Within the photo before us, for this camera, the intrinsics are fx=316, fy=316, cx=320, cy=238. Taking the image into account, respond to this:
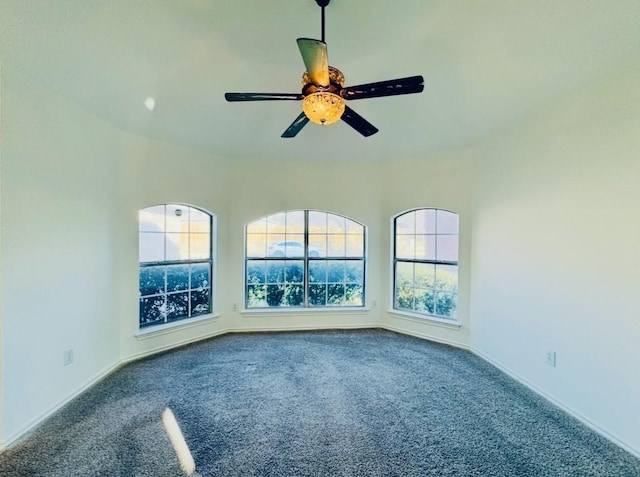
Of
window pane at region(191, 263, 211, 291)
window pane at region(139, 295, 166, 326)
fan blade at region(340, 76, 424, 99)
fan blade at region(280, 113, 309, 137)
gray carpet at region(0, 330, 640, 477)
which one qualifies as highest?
fan blade at region(340, 76, 424, 99)

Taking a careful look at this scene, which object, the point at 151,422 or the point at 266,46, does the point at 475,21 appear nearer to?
the point at 266,46

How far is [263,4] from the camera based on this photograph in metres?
2.17

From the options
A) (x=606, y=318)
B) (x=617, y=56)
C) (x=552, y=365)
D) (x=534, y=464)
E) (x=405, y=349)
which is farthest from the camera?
(x=405, y=349)

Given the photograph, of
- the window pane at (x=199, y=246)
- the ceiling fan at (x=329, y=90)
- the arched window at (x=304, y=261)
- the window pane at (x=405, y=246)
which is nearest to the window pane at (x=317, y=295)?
the arched window at (x=304, y=261)

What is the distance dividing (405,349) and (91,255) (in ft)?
12.5

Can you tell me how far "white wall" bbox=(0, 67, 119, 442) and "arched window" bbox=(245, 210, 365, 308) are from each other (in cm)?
199

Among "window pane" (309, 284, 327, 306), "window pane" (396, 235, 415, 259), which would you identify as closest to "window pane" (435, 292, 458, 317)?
"window pane" (396, 235, 415, 259)

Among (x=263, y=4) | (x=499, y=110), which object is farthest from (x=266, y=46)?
(x=499, y=110)

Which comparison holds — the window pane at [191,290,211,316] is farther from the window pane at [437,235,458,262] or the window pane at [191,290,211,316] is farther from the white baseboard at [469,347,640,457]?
the white baseboard at [469,347,640,457]

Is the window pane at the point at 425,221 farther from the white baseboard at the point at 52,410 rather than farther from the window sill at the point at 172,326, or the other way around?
the white baseboard at the point at 52,410

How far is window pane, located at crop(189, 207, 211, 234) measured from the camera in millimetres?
4500

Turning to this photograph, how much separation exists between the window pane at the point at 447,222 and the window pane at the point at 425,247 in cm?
18

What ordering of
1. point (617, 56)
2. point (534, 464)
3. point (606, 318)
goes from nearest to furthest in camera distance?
point (534, 464) < point (617, 56) < point (606, 318)

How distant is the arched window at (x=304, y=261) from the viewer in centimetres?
498
